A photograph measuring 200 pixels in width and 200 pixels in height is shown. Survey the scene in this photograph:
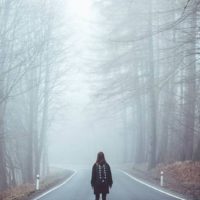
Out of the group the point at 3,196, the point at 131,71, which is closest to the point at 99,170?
the point at 3,196

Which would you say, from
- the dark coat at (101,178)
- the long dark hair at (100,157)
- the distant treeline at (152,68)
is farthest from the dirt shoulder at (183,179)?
the long dark hair at (100,157)

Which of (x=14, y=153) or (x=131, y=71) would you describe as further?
(x=131, y=71)

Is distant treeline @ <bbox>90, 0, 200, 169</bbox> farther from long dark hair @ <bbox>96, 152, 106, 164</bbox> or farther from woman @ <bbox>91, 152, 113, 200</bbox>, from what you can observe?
long dark hair @ <bbox>96, 152, 106, 164</bbox>

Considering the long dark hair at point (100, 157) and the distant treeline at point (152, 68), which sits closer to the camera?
the long dark hair at point (100, 157)

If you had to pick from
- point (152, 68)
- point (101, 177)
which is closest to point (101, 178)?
point (101, 177)

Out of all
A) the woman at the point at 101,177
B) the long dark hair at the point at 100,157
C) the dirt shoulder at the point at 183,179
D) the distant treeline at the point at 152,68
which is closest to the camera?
the long dark hair at the point at 100,157

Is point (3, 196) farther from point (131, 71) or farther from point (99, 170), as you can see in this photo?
point (131, 71)

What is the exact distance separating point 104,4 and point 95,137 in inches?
2511

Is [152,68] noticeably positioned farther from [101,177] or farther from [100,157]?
[100,157]

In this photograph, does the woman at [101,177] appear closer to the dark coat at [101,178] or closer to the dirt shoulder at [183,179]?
the dark coat at [101,178]

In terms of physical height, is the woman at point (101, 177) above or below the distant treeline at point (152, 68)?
below

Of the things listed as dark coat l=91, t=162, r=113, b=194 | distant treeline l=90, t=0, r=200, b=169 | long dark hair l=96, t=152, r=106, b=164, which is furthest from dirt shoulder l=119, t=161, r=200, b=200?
long dark hair l=96, t=152, r=106, b=164

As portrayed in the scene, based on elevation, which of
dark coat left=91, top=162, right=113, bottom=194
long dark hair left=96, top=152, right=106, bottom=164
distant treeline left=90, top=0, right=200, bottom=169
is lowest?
dark coat left=91, top=162, right=113, bottom=194

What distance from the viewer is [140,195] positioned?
1873 cm
